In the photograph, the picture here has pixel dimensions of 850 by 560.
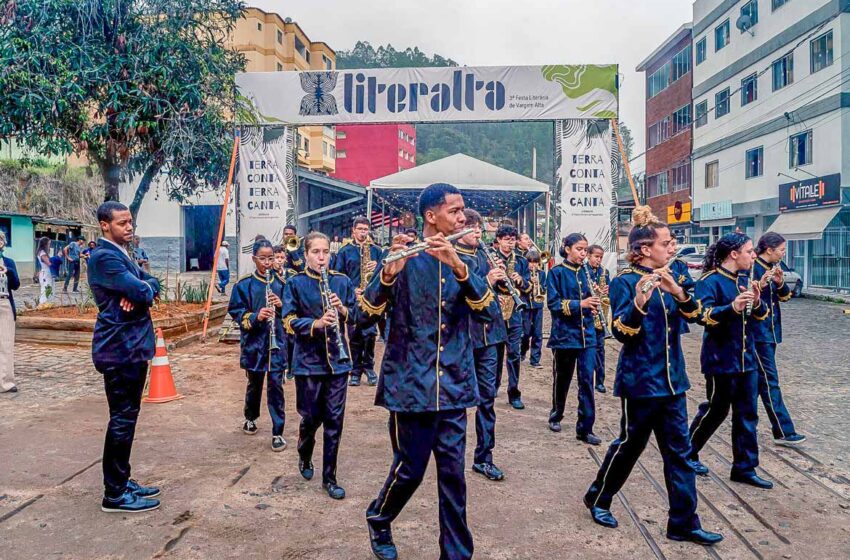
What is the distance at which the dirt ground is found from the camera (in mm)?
3932

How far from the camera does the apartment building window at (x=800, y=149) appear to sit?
79.7 feet

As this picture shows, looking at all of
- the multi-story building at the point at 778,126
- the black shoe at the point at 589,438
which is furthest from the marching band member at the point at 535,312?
the multi-story building at the point at 778,126

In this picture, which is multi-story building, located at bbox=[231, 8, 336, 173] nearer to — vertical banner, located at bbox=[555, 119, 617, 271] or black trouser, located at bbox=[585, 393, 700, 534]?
vertical banner, located at bbox=[555, 119, 617, 271]

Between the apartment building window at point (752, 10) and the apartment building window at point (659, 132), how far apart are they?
10312mm

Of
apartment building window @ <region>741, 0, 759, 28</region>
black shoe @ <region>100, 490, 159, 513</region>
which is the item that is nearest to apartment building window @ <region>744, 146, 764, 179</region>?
apartment building window @ <region>741, 0, 759, 28</region>

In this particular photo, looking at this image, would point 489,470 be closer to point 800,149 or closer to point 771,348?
point 771,348

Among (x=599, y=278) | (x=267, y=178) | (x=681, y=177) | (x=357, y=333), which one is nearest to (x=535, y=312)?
(x=599, y=278)

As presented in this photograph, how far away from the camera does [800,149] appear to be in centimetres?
2498

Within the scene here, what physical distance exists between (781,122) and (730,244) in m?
24.5

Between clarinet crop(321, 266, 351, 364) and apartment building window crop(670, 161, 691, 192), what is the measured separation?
3439 cm

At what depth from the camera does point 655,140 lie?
41.3 metres

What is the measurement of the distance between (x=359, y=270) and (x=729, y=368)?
5643 mm

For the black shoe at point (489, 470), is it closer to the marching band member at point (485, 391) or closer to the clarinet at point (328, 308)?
the marching band member at point (485, 391)

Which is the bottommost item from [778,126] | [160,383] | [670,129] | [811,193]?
[160,383]
